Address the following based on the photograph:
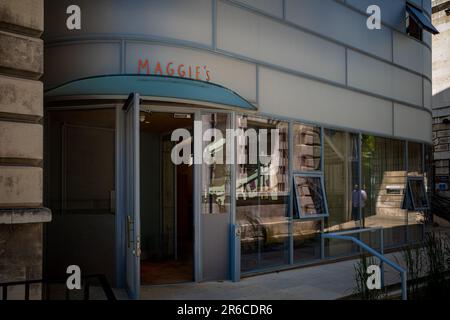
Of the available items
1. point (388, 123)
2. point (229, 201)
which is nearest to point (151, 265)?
point (229, 201)

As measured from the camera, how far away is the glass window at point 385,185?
32.4 feet

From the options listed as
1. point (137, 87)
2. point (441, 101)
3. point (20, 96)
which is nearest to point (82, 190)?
point (137, 87)

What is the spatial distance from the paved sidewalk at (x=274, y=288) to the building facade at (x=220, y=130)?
0.99 ft

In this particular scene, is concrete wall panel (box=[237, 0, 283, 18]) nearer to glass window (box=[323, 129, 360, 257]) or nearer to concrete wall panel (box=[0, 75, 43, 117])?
glass window (box=[323, 129, 360, 257])

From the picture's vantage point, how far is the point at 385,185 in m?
10.4

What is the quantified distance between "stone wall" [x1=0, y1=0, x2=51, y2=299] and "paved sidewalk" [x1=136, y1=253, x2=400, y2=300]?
1808 mm

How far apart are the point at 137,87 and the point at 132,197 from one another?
1588mm

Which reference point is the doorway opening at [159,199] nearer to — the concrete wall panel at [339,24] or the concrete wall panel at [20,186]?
the concrete wall panel at [339,24]

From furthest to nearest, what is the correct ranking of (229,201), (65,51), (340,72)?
(340,72)
(229,201)
(65,51)

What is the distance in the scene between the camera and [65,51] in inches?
251

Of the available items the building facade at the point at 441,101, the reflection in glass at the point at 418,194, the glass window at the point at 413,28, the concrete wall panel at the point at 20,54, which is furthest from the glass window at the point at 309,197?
the building facade at the point at 441,101
